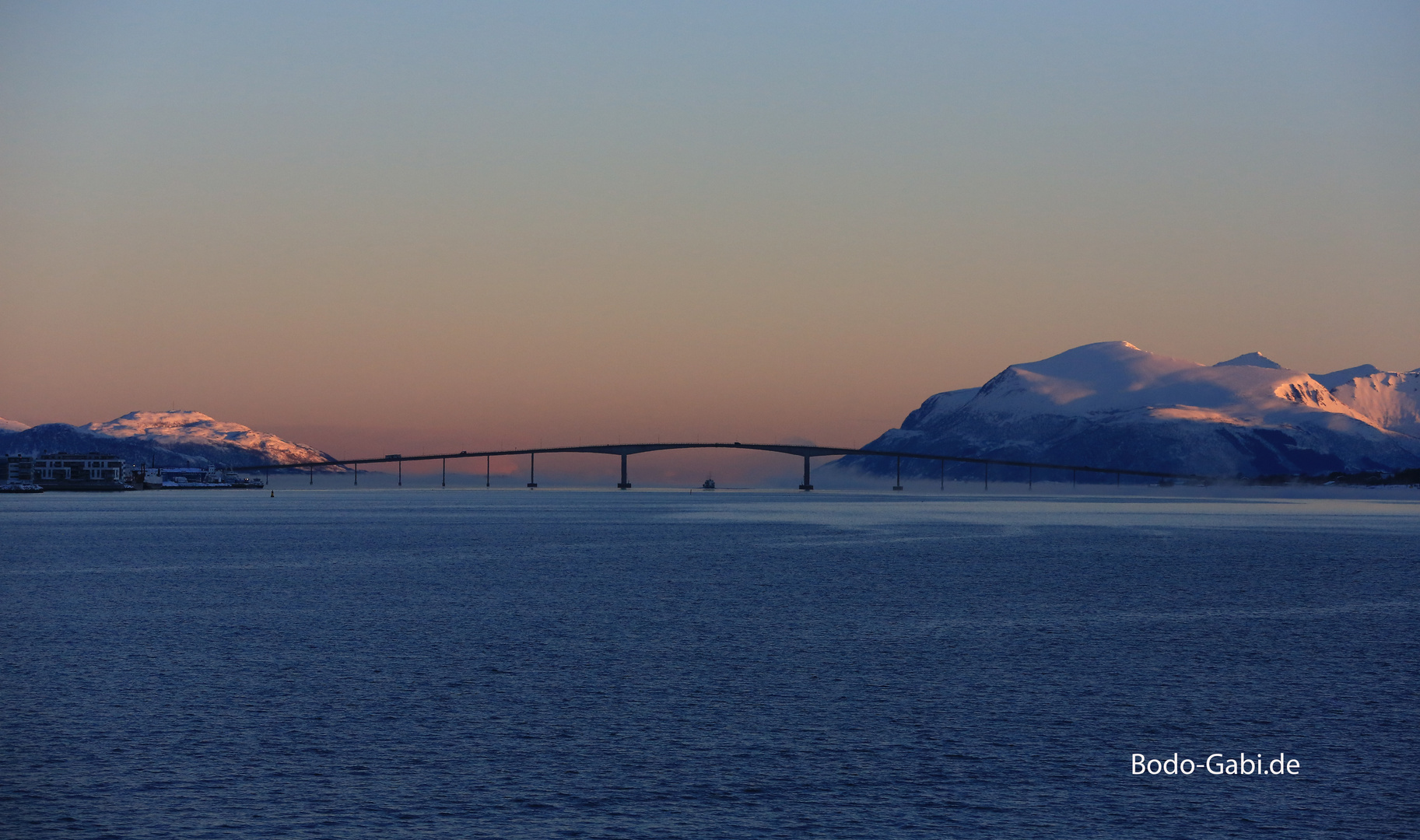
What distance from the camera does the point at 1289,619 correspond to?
147 ft

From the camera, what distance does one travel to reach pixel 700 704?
2788cm

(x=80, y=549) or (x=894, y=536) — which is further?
(x=894, y=536)

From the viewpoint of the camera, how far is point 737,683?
3052cm

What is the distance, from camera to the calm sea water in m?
19.8

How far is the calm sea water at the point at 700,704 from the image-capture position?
19.8m

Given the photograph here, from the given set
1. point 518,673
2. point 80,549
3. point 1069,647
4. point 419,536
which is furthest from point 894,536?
point 518,673

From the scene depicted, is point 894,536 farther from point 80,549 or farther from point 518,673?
point 518,673

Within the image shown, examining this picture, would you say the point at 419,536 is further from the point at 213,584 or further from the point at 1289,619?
the point at 1289,619

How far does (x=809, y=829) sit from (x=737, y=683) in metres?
11.7

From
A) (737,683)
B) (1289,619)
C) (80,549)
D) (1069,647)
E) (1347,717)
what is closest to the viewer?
(1347,717)

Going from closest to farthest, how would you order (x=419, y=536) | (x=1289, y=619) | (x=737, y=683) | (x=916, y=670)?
(x=737, y=683) < (x=916, y=670) < (x=1289, y=619) < (x=419, y=536)

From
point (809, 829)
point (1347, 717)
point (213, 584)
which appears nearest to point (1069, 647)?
point (1347, 717)

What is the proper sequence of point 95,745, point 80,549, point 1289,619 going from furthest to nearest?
point 80,549 < point 1289,619 < point 95,745

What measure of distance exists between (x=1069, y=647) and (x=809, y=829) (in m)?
20.4
